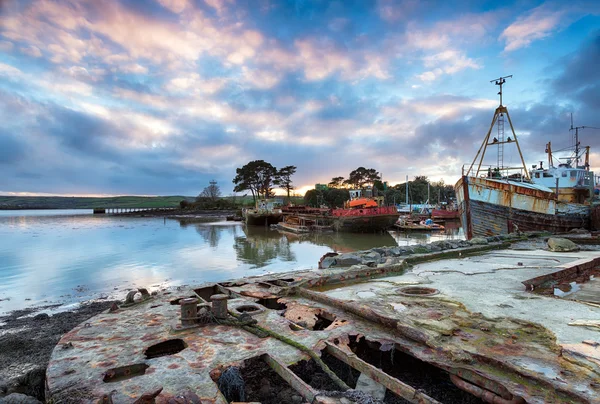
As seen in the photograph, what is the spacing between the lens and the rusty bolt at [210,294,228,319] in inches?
150

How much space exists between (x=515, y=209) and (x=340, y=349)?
53.8ft

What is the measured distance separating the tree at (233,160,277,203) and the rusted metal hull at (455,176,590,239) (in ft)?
140

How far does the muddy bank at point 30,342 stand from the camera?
347 cm

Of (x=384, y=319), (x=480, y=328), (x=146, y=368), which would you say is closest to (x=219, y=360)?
(x=146, y=368)

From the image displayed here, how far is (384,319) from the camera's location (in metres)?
3.58

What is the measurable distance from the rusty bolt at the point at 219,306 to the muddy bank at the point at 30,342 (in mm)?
1838

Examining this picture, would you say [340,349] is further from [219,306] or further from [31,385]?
[31,385]

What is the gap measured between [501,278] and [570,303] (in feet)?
5.94

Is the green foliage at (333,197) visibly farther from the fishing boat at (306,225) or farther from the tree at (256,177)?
the fishing boat at (306,225)

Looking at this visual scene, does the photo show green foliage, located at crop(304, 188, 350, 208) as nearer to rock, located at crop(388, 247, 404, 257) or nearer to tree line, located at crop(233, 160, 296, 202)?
tree line, located at crop(233, 160, 296, 202)

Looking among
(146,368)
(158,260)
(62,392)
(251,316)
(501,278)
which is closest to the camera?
(62,392)

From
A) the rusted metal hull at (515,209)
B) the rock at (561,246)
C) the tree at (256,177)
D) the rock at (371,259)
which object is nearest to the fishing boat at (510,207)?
the rusted metal hull at (515,209)

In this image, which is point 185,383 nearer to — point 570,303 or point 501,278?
point 570,303

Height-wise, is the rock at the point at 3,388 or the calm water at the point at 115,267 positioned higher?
the rock at the point at 3,388
